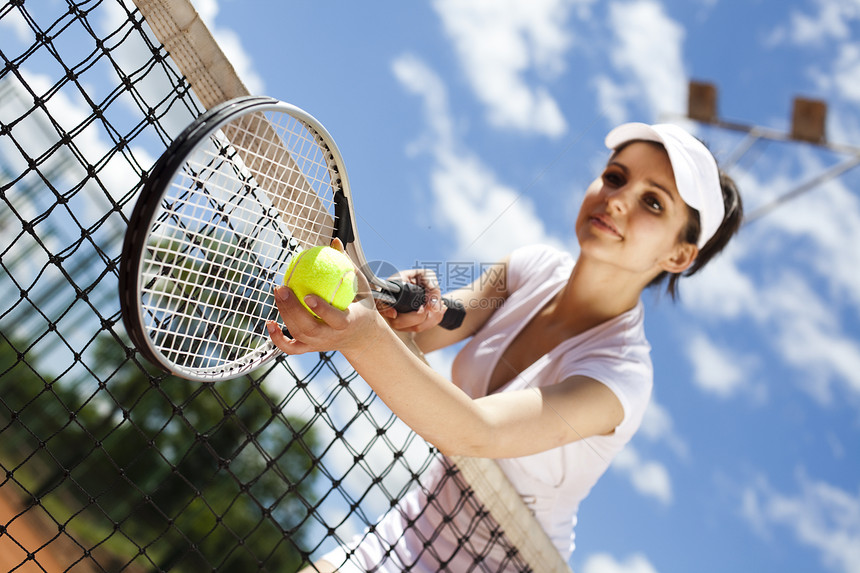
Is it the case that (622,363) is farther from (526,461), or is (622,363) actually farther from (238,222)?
(238,222)

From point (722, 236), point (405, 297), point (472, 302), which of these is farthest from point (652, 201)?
point (405, 297)

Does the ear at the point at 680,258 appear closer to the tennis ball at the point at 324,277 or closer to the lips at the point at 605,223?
the lips at the point at 605,223

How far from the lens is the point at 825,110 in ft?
19.0

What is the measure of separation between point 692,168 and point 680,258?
0.26m

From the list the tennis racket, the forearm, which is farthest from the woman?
the tennis racket

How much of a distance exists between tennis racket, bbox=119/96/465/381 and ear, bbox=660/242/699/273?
730 mm

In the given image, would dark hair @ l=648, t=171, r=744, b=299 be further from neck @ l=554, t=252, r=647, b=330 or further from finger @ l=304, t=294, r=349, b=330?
finger @ l=304, t=294, r=349, b=330

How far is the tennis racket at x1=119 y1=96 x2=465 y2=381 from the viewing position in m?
1.04

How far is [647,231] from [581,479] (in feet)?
2.02

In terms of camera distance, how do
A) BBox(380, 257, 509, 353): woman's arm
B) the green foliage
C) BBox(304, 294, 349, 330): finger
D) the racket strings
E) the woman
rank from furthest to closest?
the green foliage → BBox(380, 257, 509, 353): woman's arm → the woman → the racket strings → BBox(304, 294, 349, 330): finger

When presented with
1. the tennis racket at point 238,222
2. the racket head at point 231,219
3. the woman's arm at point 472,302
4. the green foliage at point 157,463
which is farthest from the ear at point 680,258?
the green foliage at point 157,463

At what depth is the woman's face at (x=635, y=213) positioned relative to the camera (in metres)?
1.68

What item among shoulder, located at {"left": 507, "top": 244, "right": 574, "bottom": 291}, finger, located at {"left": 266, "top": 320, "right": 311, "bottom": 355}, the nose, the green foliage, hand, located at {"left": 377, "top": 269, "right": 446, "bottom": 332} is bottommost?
the green foliage

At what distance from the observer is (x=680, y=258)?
1.83m
